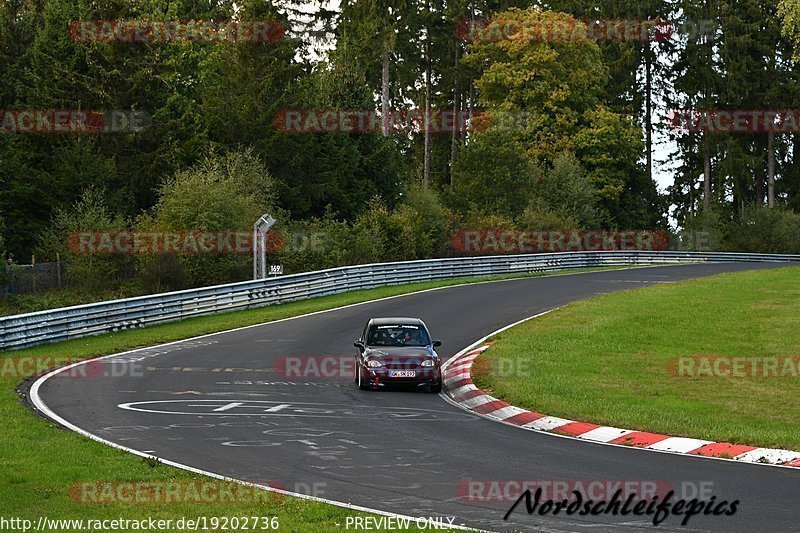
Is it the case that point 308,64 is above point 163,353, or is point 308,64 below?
above

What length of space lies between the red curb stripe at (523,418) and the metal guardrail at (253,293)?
15175mm

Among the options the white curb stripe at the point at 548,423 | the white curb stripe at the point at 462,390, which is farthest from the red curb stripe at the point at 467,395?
the white curb stripe at the point at 548,423

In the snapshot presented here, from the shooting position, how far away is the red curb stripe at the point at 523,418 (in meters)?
18.6

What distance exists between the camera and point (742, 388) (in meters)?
21.8

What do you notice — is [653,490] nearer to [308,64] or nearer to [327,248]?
[327,248]

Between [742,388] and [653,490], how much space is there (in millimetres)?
10251

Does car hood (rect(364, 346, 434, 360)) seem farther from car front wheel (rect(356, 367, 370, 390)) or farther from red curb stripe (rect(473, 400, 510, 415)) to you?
red curb stripe (rect(473, 400, 510, 415))


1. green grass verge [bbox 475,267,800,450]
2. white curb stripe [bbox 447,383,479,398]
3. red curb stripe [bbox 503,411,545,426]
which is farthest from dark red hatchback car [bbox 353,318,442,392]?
red curb stripe [bbox 503,411,545,426]

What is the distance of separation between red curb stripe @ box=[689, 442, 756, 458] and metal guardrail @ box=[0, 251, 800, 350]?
63.2ft

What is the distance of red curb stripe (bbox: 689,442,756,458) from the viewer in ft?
49.3

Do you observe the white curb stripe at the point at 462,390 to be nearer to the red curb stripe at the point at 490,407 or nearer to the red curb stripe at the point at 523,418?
the red curb stripe at the point at 490,407

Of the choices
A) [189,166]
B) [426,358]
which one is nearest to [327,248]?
[189,166]

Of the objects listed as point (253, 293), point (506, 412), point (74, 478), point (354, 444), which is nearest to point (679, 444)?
point (506, 412)

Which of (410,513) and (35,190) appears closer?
(410,513)
